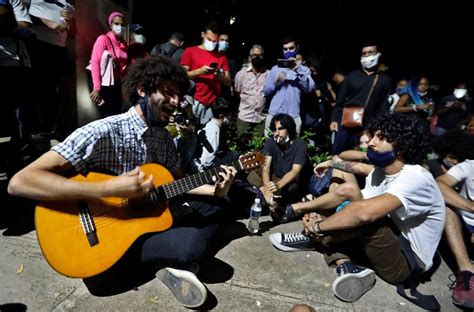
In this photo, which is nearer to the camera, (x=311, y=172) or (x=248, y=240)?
(x=248, y=240)

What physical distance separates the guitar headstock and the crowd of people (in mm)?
174

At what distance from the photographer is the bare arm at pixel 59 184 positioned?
2016mm

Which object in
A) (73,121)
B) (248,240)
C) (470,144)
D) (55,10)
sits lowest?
(248,240)

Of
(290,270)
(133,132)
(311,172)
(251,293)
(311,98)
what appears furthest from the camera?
(311,98)

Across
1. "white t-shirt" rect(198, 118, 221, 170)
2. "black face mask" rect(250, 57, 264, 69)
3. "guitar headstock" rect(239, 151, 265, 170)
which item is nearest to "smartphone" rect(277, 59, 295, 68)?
"black face mask" rect(250, 57, 264, 69)

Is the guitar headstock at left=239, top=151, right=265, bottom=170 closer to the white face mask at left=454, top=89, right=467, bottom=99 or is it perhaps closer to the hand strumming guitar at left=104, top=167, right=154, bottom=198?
the hand strumming guitar at left=104, top=167, right=154, bottom=198

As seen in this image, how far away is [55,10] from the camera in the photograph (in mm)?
4219

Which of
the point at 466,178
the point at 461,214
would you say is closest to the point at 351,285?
the point at 461,214

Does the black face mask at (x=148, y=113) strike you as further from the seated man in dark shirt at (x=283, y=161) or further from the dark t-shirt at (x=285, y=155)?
the dark t-shirt at (x=285, y=155)

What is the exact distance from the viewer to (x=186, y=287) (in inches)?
90.1

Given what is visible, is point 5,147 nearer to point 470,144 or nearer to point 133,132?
point 133,132

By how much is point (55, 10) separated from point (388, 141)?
4240 millimetres

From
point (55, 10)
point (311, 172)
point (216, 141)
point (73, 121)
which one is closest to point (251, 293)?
point (216, 141)

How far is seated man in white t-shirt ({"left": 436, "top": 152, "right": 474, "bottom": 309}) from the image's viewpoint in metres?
2.82
